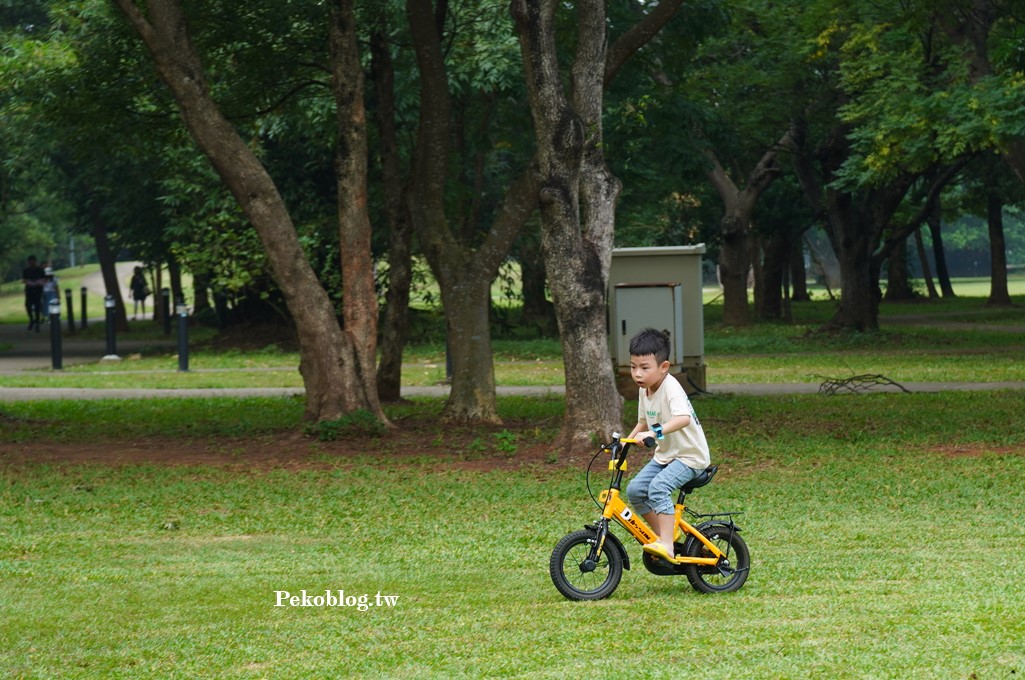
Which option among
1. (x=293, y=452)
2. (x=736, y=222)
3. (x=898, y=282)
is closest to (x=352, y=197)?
(x=293, y=452)

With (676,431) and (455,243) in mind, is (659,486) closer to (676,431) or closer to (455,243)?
(676,431)

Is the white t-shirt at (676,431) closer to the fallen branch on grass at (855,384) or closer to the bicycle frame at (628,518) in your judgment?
the bicycle frame at (628,518)

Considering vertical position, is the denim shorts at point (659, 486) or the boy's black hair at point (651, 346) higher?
the boy's black hair at point (651, 346)

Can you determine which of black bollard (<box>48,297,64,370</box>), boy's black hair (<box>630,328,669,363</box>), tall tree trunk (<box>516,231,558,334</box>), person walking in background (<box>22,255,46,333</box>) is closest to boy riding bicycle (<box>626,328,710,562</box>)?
boy's black hair (<box>630,328,669,363</box>)

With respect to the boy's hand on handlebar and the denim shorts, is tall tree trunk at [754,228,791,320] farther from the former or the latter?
the boy's hand on handlebar

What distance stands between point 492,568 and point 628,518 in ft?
4.66

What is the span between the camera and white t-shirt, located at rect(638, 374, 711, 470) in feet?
23.6

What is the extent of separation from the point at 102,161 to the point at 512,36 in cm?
1136

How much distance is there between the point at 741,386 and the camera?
21031 mm

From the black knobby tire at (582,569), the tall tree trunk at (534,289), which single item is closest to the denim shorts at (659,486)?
the black knobby tire at (582,569)

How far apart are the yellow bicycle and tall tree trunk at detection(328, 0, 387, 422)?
28.0 ft

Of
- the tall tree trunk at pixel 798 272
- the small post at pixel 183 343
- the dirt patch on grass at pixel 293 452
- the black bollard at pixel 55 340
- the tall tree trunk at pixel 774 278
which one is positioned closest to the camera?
the dirt patch on grass at pixel 293 452

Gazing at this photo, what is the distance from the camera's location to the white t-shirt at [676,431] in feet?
23.6

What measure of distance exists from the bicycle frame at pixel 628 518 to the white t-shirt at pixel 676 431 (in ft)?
0.69
